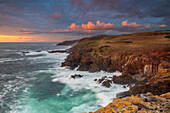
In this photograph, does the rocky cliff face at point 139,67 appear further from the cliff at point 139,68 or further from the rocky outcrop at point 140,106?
the rocky outcrop at point 140,106

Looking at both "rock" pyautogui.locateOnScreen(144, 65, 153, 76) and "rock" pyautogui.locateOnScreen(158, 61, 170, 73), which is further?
"rock" pyautogui.locateOnScreen(144, 65, 153, 76)

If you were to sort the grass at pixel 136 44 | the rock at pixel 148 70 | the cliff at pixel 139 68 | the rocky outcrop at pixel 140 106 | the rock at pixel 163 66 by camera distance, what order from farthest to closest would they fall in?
the grass at pixel 136 44 → the rock at pixel 148 70 → the rock at pixel 163 66 → the cliff at pixel 139 68 → the rocky outcrop at pixel 140 106

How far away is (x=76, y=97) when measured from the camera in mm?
18938

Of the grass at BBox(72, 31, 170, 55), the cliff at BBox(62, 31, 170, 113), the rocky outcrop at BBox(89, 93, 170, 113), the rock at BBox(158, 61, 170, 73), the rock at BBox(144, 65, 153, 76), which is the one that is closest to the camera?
the rocky outcrop at BBox(89, 93, 170, 113)

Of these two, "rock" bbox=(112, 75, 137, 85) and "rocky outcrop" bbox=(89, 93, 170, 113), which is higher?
"rocky outcrop" bbox=(89, 93, 170, 113)

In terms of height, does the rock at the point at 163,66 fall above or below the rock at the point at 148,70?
above

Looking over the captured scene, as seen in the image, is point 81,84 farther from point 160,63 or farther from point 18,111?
point 160,63

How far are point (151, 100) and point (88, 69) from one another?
2863cm

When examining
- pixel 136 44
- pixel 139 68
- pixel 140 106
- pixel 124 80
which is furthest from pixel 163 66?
pixel 136 44

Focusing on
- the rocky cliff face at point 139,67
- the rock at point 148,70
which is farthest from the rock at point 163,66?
the rock at point 148,70

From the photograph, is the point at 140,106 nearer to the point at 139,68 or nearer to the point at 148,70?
the point at 148,70

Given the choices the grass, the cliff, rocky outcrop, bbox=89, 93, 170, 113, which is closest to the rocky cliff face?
the cliff

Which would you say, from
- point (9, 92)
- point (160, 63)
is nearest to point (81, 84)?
point (9, 92)

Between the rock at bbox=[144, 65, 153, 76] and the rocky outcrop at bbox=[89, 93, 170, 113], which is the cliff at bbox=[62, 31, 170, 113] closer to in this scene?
the rock at bbox=[144, 65, 153, 76]
